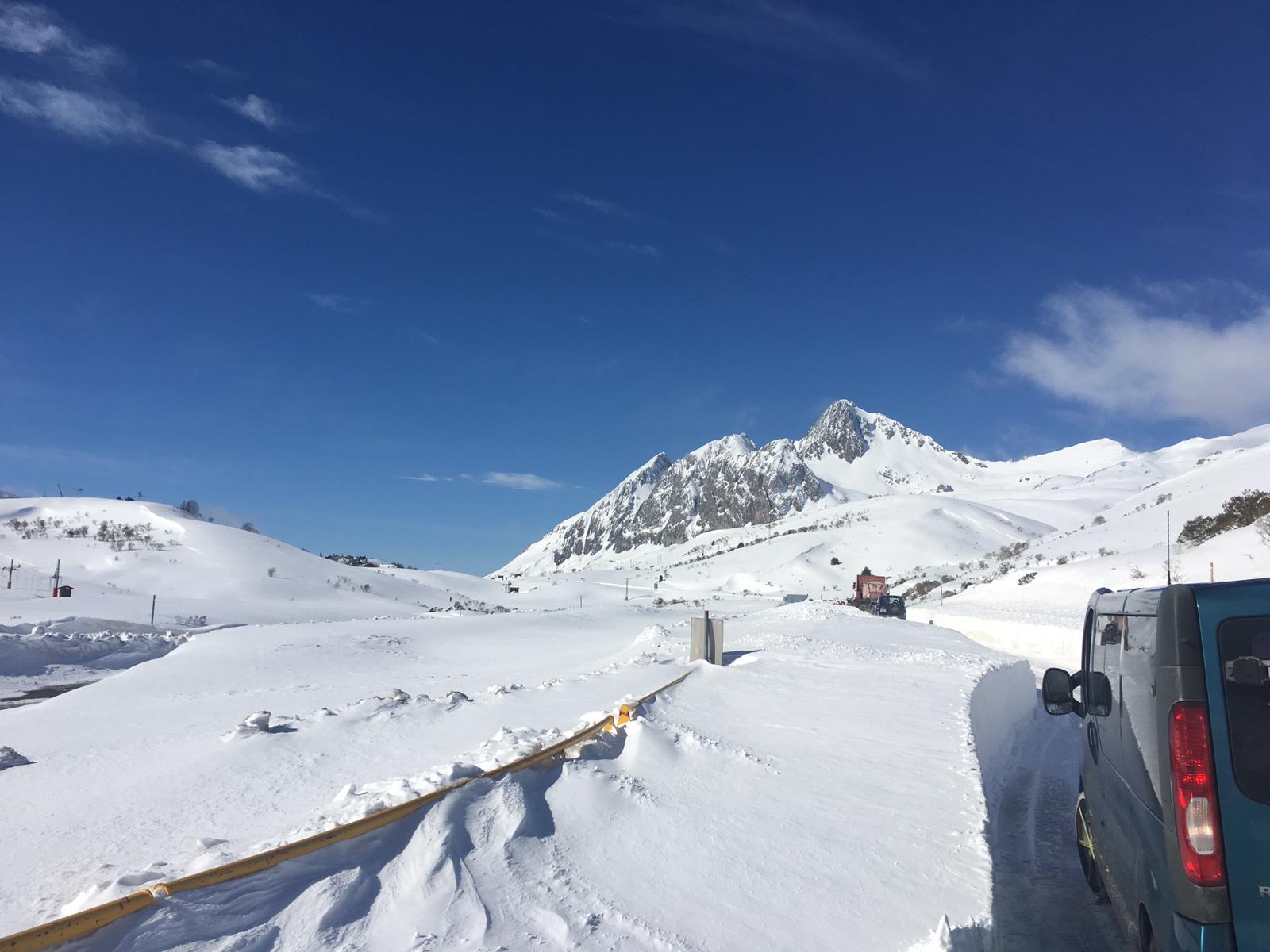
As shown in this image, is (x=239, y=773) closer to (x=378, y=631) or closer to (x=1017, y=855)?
(x=1017, y=855)

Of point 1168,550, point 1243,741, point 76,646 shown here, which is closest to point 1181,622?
point 1243,741

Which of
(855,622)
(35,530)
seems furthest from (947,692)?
(35,530)

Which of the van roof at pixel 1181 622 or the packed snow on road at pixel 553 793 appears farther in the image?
the packed snow on road at pixel 553 793

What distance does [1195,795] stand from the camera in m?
3.14

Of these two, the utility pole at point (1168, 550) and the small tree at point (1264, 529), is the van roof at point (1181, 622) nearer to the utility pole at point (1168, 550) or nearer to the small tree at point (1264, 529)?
the utility pole at point (1168, 550)

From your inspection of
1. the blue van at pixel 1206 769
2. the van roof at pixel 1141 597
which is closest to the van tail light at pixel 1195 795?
the blue van at pixel 1206 769

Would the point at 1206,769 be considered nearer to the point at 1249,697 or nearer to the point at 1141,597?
the point at 1249,697

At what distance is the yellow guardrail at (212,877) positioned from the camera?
2.97m

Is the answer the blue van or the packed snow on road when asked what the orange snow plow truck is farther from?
the blue van

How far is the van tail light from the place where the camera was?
309 centimetres

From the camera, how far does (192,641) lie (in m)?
22.1

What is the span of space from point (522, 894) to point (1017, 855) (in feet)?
16.1

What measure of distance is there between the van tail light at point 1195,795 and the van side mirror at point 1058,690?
2.67m

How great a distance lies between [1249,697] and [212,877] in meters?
4.40
